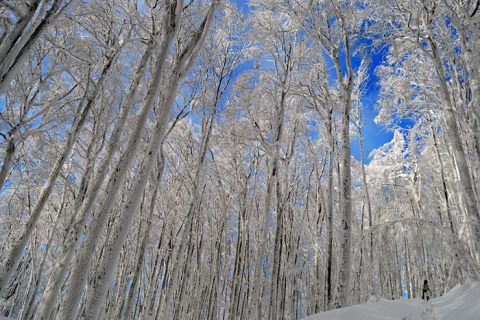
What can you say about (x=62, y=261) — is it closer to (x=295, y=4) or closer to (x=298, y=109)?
(x=295, y=4)

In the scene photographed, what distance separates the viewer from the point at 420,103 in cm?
1115

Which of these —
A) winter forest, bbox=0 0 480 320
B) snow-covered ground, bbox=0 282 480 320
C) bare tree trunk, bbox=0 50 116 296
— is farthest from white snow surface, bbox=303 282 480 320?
bare tree trunk, bbox=0 50 116 296

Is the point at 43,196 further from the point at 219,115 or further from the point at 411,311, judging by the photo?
the point at 411,311

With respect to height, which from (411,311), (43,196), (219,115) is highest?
(219,115)

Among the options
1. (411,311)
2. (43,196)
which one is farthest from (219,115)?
(411,311)

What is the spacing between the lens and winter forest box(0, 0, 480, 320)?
4195 mm

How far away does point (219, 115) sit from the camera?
32.1 feet

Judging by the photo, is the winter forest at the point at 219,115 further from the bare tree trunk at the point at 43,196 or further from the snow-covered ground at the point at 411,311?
the snow-covered ground at the point at 411,311

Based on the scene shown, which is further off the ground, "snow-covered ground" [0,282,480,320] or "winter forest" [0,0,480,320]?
"winter forest" [0,0,480,320]

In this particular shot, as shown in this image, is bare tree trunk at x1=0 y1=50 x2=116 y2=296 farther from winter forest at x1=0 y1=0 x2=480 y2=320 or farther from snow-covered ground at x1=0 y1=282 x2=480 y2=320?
snow-covered ground at x1=0 y1=282 x2=480 y2=320

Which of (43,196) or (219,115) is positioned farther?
(219,115)

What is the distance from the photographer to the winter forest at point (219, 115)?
4195 mm

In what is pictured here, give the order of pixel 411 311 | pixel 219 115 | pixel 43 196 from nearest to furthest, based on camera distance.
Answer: pixel 411 311 < pixel 43 196 < pixel 219 115

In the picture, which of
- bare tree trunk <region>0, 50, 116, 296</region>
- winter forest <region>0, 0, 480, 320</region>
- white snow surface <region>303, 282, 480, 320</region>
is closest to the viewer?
white snow surface <region>303, 282, 480, 320</region>
